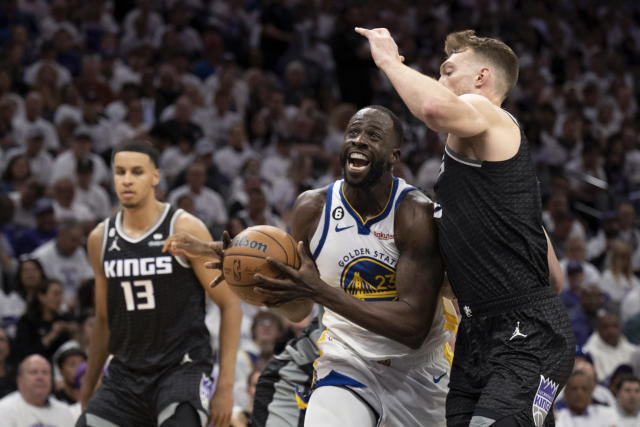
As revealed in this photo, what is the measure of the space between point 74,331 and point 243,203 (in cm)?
295

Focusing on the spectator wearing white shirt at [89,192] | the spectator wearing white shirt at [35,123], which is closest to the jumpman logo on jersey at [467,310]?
the spectator wearing white shirt at [89,192]

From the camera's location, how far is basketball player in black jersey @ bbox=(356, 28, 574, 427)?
3441 millimetres

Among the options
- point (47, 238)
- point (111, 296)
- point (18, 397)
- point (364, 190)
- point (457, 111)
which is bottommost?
point (18, 397)

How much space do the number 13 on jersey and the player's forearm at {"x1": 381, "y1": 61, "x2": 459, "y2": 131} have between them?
224cm

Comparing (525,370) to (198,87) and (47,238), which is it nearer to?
(47,238)

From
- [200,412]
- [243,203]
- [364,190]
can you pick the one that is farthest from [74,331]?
[364,190]

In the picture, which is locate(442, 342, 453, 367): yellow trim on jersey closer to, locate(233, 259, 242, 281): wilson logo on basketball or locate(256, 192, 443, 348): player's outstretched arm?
locate(256, 192, 443, 348): player's outstretched arm

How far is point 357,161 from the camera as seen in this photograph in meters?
4.23

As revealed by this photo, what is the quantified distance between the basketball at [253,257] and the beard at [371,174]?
0.48m

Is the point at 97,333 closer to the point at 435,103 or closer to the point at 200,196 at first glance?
the point at 435,103

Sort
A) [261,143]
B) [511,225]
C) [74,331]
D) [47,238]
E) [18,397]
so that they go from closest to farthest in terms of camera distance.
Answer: [511,225]
[18,397]
[74,331]
[47,238]
[261,143]

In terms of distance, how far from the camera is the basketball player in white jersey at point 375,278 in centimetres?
409

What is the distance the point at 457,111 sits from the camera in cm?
338

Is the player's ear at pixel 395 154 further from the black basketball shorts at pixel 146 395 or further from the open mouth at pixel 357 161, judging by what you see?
the black basketball shorts at pixel 146 395
